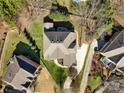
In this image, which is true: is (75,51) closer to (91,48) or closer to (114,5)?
(91,48)

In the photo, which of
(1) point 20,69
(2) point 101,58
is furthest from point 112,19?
(1) point 20,69

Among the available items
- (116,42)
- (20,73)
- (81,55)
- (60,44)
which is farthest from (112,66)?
(20,73)

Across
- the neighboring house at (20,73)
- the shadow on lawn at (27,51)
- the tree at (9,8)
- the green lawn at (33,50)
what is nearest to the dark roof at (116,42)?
the green lawn at (33,50)

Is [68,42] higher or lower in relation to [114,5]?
lower

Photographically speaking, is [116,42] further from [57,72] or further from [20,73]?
[20,73]

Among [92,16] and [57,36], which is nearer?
[57,36]

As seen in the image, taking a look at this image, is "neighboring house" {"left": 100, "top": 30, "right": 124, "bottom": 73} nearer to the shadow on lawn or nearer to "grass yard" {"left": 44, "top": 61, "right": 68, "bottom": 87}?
"grass yard" {"left": 44, "top": 61, "right": 68, "bottom": 87}

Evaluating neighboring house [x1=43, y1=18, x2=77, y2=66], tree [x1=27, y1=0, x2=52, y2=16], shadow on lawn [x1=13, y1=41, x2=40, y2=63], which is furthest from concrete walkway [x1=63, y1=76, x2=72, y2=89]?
tree [x1=27, y1=0, x2=52, y2=16]
